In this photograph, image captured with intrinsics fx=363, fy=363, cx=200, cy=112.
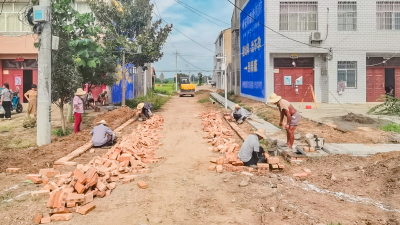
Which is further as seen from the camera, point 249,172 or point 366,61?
point 366,61

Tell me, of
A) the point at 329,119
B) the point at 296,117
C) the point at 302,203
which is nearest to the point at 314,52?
the point at 329,119

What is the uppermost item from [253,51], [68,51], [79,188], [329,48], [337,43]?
[253,51]

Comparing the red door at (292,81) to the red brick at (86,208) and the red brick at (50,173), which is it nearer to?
the red brick at (50,173)

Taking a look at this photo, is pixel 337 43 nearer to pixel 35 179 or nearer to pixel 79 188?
pixel 35 179

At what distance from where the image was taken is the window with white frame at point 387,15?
77.9ft

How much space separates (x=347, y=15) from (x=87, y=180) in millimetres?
22346

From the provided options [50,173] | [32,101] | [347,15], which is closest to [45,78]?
[50,173]

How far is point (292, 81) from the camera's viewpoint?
23969 millimetres

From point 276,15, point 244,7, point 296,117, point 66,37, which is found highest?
point 244,7

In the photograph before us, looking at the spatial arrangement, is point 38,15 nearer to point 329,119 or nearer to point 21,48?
point 329,119

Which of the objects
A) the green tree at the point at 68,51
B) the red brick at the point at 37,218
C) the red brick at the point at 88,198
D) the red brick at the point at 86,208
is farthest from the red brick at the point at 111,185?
the green tree at the point at 68,51

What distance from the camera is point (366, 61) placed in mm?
24250

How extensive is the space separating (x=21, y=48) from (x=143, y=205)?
23446 mm

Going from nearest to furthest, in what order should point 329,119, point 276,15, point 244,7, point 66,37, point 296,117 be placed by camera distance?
point 296,117 < point 66,37 < point 329,119 < point 276,15 < point 244,7
